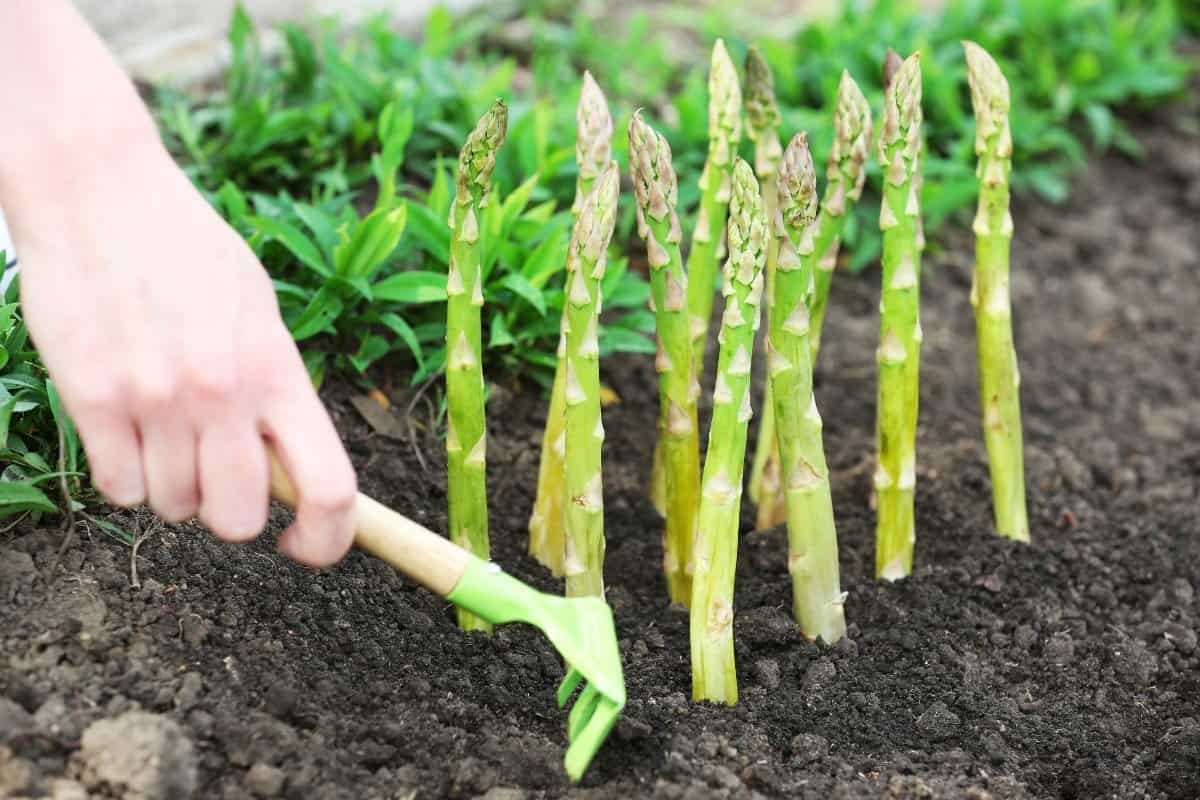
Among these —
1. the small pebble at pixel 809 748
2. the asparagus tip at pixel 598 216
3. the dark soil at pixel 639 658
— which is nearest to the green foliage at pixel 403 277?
the dark soil at pixel 639 658

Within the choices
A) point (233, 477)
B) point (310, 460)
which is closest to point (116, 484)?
point (233, 477)

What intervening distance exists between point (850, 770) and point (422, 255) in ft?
5.29

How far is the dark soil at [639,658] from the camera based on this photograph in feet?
6.77

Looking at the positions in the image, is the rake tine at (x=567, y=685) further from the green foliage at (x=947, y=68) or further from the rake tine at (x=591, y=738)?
→ the green foliage at (x=947, y=68)

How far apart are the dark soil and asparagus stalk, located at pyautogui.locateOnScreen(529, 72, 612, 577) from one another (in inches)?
2.6

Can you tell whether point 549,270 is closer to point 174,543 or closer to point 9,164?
point 174,543

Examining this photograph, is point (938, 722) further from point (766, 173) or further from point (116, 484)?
point (116, 484)

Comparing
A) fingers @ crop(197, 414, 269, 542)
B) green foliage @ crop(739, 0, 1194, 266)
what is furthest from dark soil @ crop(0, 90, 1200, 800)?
green foliage @ crop(739, 0, 1194, 266)

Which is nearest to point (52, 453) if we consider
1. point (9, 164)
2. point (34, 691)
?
point (34, 691)

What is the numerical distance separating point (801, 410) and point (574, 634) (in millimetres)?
583

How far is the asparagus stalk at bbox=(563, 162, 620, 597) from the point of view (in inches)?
84.7

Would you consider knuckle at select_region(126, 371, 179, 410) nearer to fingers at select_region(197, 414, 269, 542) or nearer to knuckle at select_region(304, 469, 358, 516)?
fingers at select_region(197, 414, 269, 542)

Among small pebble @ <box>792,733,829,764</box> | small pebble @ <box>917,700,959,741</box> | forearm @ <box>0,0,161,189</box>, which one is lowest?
small pebble @ <box>917,700,959,741</box>

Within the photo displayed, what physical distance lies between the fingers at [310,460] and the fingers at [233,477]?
4cm
